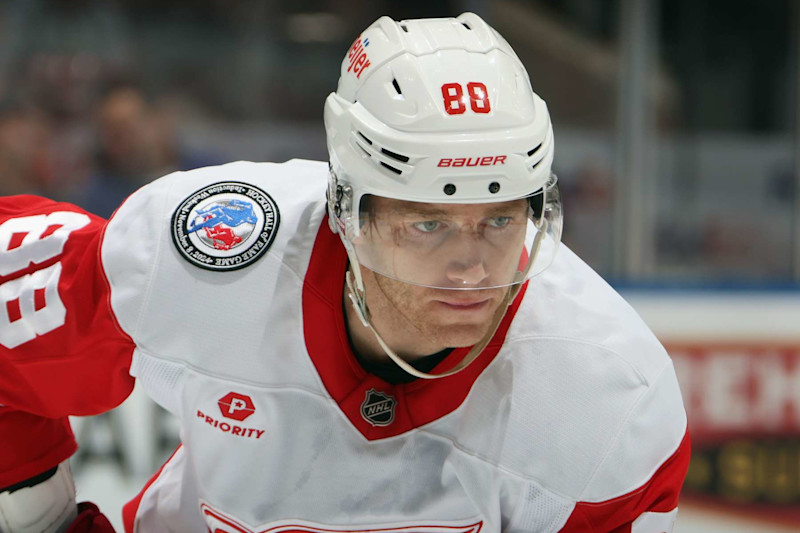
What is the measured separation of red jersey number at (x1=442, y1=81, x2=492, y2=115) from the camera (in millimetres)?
1404

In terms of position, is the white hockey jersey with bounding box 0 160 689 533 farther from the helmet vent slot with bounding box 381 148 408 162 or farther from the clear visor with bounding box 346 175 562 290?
the helmet vent slot with bounding box 381 148 408 162

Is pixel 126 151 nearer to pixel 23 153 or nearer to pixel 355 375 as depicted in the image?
pixel 23 153

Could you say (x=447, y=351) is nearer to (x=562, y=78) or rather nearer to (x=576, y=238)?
(x=576, y=238)

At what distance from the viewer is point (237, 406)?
1.58 m

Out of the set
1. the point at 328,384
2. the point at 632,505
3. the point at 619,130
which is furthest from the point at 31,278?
the point at 619,130

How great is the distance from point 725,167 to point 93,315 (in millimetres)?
3363

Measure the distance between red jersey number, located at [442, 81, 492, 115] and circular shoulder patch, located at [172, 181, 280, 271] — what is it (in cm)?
36

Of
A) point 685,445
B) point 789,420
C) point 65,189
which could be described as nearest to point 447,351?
point 685,445

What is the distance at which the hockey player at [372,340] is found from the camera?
1472 millimetres

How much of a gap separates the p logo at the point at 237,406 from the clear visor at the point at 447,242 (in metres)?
0.29

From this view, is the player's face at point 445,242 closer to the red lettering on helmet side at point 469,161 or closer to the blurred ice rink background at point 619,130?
the red lettering on helmet side at point 469,161

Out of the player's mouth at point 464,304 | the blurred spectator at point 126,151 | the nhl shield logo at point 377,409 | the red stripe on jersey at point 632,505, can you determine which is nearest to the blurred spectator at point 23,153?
the blurred spectator at point 126,151

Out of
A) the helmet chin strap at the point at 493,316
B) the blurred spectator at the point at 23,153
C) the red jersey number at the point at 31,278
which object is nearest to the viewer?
the helmet chin strap at the point at 493,316

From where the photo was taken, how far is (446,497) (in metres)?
1.59
